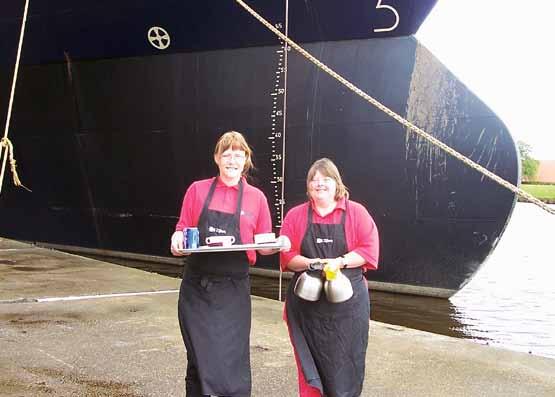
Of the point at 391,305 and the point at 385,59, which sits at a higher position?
the point at 385,59

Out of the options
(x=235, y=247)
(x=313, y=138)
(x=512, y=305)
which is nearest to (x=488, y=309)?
(x=512, y=305)

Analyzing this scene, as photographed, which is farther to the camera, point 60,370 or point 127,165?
point 127,165

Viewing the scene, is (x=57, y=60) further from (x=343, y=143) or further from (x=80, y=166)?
(x=343, y=143)

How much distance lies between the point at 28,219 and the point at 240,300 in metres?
7.64

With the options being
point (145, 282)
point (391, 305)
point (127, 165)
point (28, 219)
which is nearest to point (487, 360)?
point (391, 305)

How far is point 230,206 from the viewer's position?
281 centimetres

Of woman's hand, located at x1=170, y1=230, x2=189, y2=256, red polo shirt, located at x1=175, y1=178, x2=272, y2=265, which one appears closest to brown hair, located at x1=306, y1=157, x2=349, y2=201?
red polo shirt, located at x1=175, y1=178, x2=272, y2=265

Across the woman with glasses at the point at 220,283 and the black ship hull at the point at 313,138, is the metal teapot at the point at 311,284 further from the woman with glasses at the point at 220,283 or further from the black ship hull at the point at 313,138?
the black ship hull at the point at 313,138

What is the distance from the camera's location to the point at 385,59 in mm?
6797

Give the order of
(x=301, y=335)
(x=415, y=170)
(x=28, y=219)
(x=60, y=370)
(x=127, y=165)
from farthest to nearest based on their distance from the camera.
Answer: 1. (x=28, y=219)
2. (x=127, y=165)
3. (x=415, y=170)
4. (x=60, y=370)
5. (x=301, y=335)

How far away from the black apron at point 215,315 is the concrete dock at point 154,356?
1.95 feet

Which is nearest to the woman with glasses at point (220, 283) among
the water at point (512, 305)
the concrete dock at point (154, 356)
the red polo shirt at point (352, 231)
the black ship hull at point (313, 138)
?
the red polo shirt at point (352, 231)

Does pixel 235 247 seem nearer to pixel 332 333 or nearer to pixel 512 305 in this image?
pixel 332 333

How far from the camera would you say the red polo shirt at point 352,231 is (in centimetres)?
271
